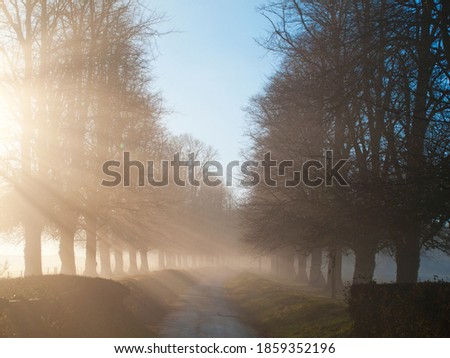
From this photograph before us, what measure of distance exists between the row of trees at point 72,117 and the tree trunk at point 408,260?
11.7m

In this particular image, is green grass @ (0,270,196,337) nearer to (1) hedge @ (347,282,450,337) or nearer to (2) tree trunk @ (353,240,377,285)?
(1) hedge @ (347,282,450,337)

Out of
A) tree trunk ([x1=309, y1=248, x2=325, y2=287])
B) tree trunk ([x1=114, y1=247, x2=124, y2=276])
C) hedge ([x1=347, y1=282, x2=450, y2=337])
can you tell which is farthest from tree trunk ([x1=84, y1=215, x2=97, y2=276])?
tree trunk ([x1=309, y1=248, x2=325, y2=287])

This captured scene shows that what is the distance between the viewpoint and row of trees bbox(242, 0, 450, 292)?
44.3ft

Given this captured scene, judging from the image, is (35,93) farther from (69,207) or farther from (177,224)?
(177,224)

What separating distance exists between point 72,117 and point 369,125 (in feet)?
38.9

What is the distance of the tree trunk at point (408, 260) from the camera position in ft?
61.9

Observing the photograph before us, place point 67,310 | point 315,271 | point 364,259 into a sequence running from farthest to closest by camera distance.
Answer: point 315,271, point 364,259, point 67,310

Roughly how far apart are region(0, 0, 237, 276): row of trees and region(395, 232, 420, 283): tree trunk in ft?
38.4

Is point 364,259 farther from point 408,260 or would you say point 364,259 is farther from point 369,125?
point 369,125


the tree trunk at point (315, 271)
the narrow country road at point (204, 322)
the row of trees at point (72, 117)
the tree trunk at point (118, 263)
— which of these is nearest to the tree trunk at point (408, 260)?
the narrow country road at point (204, 322)

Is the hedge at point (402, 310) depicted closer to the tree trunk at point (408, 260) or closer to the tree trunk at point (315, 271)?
Result: the tree trunk at point (408, 260)

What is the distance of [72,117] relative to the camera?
2188 centimetres

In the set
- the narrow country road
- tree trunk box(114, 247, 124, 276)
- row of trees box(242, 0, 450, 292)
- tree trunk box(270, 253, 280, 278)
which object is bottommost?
tree trunk box(270, 253, 280, 278)

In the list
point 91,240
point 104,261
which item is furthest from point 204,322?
point 104,261
